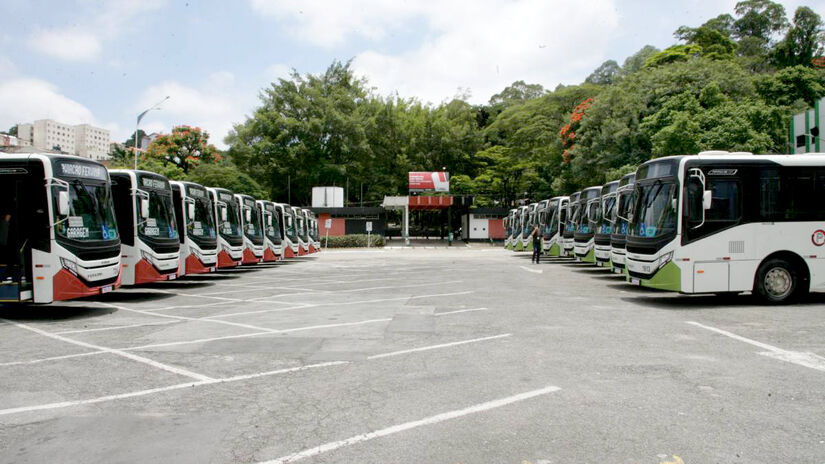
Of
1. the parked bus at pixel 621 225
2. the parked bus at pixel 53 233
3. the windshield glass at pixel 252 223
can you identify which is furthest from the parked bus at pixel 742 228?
the windshield glass at pixel 252 223

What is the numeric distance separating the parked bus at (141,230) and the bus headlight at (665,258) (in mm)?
11501

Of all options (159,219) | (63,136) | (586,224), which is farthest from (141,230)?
(63,136)

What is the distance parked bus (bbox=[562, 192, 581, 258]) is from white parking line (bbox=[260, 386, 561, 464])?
18.5 meters

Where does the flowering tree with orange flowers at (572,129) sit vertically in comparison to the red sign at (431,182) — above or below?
above

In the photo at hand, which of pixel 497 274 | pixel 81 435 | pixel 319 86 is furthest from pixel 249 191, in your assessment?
pixel 81 435

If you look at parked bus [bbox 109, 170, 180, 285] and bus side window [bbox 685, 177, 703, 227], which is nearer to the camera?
bus side window [bbox 685, 177, 703, 227]

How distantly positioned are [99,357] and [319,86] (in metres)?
58.9

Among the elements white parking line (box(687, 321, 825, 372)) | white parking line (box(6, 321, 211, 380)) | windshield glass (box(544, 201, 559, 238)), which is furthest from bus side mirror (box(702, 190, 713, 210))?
windshield glass (box(544, 201, 559, 238))

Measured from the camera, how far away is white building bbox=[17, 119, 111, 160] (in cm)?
6581

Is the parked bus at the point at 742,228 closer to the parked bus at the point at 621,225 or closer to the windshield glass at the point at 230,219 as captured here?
the parked bus at the point at 621,225

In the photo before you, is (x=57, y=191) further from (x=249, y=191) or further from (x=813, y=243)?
(x=249, y=191)

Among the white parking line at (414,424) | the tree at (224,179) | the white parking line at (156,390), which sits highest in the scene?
the tree at (224,179)

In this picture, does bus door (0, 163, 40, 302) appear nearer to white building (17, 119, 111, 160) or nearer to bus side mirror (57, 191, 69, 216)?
bus side mirror (57, 191, 69, 216)

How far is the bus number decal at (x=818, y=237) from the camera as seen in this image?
11.5 meters
